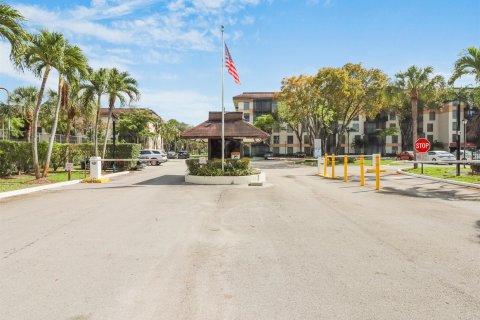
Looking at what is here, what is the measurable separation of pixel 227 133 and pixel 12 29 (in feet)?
37.2

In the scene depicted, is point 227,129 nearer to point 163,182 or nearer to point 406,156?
point 163,182

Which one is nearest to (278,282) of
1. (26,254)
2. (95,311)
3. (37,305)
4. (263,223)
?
(95,311)

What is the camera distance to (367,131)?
247 feet

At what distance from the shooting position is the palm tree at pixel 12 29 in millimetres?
13727

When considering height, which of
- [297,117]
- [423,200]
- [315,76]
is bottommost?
[423,200]

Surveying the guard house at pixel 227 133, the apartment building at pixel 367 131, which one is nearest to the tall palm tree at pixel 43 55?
the guard house at pixel 227 133

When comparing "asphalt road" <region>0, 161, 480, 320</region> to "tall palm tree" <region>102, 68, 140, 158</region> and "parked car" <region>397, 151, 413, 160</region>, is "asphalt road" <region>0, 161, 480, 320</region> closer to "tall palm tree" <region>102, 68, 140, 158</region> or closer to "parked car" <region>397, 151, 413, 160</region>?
"tall palm tree" <region>102, 68, 140, 158</region>

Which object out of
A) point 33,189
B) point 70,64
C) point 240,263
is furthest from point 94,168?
point 240,263

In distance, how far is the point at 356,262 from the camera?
198 inches

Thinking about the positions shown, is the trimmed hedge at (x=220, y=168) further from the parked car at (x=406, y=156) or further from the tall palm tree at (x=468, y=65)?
the parked car at (x=406, y=156)

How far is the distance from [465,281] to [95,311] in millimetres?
4425

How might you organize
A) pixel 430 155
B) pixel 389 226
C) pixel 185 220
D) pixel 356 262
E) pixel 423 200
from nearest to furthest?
pixel 356 262 < pixel 389 226 < pixel 185 220 < pixel 423 200 < pixel 430 155

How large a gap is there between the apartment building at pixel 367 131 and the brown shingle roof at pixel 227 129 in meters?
49.1

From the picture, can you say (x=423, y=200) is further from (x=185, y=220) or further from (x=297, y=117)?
(x=297, y=117)
